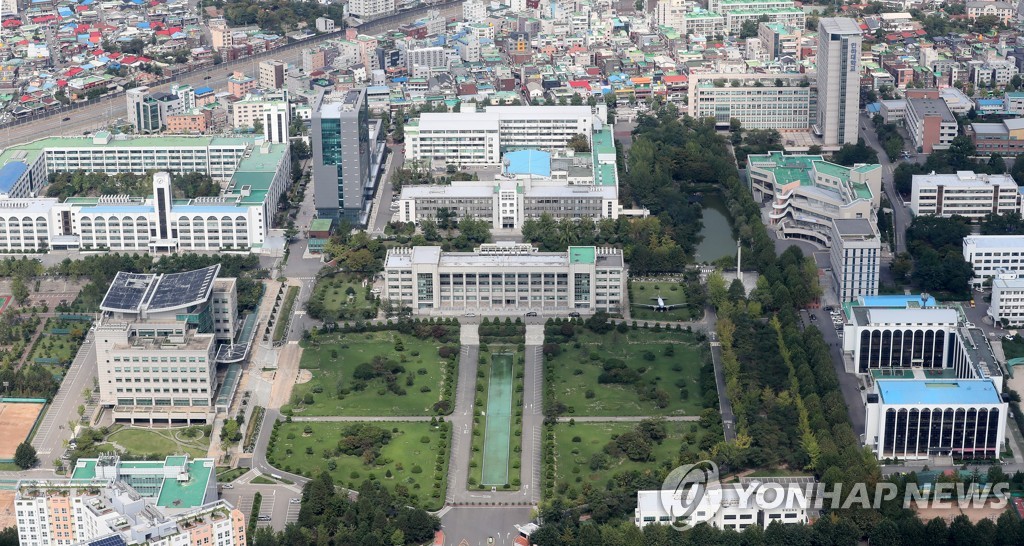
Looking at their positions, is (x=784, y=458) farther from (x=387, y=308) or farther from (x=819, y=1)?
(x=819, y=1)

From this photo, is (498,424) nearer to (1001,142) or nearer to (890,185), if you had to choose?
(890,185)

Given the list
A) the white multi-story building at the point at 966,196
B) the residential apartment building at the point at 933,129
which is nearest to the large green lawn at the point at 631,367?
the white multi-story building at the point at 966,196

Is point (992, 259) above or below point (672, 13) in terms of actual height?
below

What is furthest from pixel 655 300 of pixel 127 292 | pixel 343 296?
pixel 127 292

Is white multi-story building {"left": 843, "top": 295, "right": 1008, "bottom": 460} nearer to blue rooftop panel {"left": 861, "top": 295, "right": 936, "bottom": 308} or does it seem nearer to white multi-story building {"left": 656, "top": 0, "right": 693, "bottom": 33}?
blue rooftop panel {"left": 861, "top": 295, "right": 936, "bottom": 308}

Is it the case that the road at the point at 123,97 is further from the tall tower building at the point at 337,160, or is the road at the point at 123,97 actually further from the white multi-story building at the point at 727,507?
the white multi-story building at the point at 727,507

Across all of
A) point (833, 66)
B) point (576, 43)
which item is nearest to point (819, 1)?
point (576, 43)

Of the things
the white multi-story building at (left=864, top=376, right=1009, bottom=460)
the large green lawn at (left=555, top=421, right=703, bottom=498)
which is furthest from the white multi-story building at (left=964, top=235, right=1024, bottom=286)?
the large green lawn at (left=555, top=421, right=703, bottom=498)
